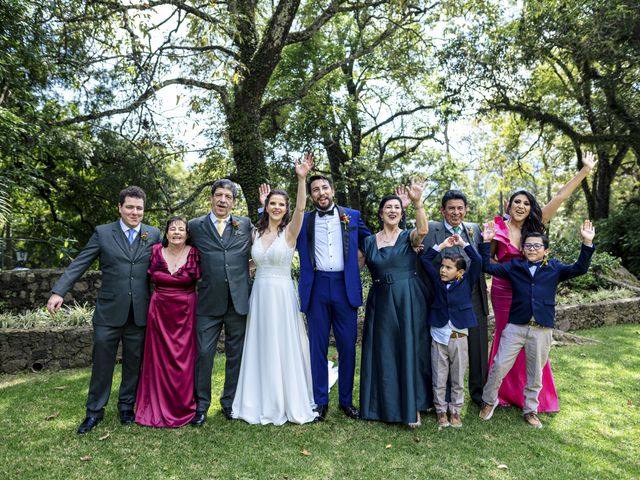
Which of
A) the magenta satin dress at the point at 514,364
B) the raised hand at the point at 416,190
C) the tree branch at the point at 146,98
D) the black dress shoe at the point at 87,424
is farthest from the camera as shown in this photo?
the tree branch at the point at 146,98

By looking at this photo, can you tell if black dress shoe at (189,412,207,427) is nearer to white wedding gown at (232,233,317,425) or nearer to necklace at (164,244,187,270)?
white wedding gown at (232,233,317,425)

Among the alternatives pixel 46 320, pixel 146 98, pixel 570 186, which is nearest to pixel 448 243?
pixel 570 186

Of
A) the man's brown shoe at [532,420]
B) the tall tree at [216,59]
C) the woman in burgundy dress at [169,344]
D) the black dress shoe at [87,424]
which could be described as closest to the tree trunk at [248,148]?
the tall tree at [216,59]

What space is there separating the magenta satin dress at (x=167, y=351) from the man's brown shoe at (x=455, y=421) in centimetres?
241

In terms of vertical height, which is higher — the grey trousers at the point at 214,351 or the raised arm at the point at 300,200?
the raised arm at the point at 300,200

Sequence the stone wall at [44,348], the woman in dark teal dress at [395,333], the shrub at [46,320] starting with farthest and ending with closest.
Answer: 1. the shrub at [46,320]
2. the stone wall at [44,348]
3. the woman in dark teal dress at [395,333]

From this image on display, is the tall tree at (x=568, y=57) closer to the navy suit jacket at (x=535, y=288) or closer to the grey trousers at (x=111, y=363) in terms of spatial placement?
the navy suit jacket at (x=535, y=288)

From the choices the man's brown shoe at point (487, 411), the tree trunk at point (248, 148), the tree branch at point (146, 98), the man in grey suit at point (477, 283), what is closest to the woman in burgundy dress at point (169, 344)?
the man in grey suit at point (477, 283)

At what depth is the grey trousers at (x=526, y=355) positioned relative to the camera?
4363 mm

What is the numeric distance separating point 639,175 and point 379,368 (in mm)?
23493

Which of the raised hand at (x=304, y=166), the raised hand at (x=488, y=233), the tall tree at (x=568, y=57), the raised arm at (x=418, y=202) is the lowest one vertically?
the raised hand at (x=488, y=233)

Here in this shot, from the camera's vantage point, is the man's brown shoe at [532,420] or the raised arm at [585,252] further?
the man's brown shoe at [532,420]

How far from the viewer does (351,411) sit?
15.1ft

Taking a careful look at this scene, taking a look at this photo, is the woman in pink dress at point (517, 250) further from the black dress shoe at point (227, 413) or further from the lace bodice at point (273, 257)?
the black dress shoe at point (227, 413)
